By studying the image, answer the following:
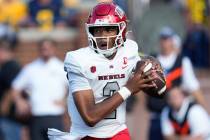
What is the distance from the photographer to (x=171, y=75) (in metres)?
9.80

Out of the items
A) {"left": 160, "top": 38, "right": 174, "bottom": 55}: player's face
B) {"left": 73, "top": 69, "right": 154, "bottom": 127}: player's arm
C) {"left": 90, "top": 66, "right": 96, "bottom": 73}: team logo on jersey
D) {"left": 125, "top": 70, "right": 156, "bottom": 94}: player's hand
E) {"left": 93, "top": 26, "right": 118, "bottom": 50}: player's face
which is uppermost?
{"left": 93, "top": 26, "right": 118, "bottom": 50}: player's face

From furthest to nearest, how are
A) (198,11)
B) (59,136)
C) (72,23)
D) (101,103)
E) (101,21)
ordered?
(72,23) < (198,11) < (59,136) < (101,21) < (101,103)

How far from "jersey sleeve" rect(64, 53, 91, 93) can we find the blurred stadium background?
722 centimetres

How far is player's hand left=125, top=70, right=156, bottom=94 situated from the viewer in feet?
18.6

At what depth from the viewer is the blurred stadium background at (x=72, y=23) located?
1338cm

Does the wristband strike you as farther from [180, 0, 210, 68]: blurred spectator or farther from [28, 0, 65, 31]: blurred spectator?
[28, 0, 65, 31]: blurred spectator

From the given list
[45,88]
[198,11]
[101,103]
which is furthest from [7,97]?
[101,103]

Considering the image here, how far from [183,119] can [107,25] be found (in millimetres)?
3959

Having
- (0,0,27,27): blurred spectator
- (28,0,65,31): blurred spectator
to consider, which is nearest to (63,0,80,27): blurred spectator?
(28,0,65,31): blurred spectator

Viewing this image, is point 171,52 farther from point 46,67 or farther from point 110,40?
point 110,40

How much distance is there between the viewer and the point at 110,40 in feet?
19.1

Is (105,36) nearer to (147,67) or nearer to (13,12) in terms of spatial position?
(147,67)

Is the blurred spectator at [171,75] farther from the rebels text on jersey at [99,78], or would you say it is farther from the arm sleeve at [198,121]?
the rebels text on jersey at [99,78]

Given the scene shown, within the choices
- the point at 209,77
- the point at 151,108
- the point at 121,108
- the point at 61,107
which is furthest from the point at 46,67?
the point at 121,108
